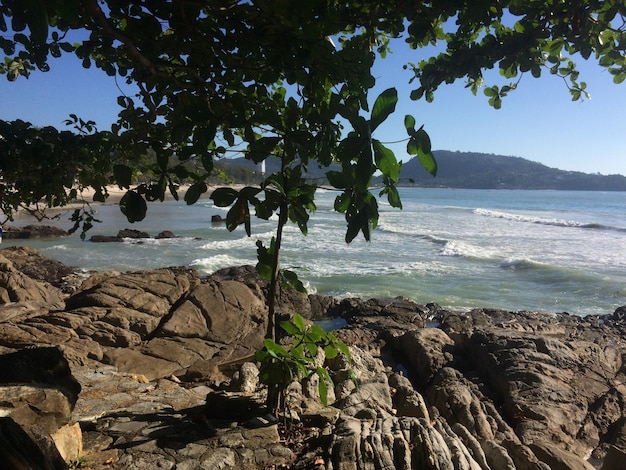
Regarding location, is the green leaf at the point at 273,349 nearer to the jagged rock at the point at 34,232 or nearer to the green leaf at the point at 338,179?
the green leaf at the point at 338,179

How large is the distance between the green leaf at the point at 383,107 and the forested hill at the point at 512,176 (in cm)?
13180

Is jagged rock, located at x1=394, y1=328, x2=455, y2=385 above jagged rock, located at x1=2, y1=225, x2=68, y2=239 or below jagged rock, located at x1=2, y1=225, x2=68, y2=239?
below

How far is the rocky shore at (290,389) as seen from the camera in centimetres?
270

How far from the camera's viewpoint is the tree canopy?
1795 mm

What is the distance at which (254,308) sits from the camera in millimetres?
8719

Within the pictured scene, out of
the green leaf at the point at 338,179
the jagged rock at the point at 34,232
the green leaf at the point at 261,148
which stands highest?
the green leaf at the point at 261,148

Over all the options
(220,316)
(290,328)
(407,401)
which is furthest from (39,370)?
(220,316)

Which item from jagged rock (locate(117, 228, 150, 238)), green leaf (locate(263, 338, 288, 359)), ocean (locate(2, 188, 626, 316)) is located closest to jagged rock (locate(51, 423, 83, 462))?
green leaf (locate(263, 338, 288, 359))

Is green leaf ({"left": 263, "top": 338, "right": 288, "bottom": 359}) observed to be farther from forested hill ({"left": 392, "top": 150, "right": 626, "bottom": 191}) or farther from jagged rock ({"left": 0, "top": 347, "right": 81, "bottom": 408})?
forested hill ({"left": 392, "top": 150, "right": 626, "bottom": 191})

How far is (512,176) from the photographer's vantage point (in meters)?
148

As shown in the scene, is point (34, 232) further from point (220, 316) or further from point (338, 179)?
point (338, 179)

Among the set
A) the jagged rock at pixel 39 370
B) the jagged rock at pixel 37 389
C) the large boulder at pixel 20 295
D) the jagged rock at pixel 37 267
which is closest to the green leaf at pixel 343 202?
the jagged rock at pixel 37 389

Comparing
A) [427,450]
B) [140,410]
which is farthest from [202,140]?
[140,410]

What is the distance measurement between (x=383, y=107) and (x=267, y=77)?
799 millimetres
